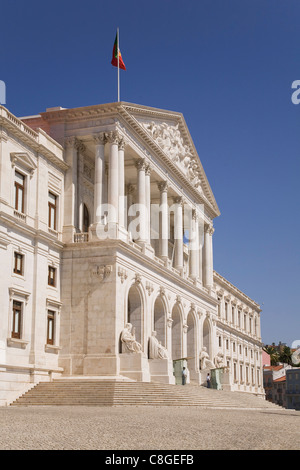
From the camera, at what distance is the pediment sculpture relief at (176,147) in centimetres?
4896

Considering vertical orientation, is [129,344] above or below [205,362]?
above

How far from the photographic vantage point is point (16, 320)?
35531mm

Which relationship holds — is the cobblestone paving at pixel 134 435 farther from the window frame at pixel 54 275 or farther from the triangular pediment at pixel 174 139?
the triangular pediment at pixel 174 139

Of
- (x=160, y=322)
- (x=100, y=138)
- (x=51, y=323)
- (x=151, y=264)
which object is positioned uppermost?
(x=100, y=138)

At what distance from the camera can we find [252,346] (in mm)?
93750

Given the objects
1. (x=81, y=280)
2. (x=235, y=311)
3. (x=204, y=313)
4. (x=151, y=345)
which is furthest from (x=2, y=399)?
(x=235, y=311)

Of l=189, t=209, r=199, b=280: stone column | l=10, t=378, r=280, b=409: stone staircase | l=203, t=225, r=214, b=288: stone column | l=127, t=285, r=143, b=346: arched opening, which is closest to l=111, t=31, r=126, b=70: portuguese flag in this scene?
l=127, t=285, r=143, b=346: arched opening

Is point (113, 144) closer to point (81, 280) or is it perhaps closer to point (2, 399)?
point (81, 280)

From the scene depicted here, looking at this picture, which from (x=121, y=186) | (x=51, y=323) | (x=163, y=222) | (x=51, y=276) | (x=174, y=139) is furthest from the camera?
(x=174, y=139)

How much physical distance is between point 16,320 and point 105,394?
271 inches

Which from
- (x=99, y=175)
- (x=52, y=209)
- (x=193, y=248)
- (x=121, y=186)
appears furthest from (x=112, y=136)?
(x=193, y=248)

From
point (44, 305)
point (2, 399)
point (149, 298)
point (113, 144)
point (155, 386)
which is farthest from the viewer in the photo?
point (149, 298)

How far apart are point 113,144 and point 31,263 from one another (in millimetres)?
10025

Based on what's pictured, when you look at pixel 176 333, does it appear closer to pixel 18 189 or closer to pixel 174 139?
pixel 174 139
